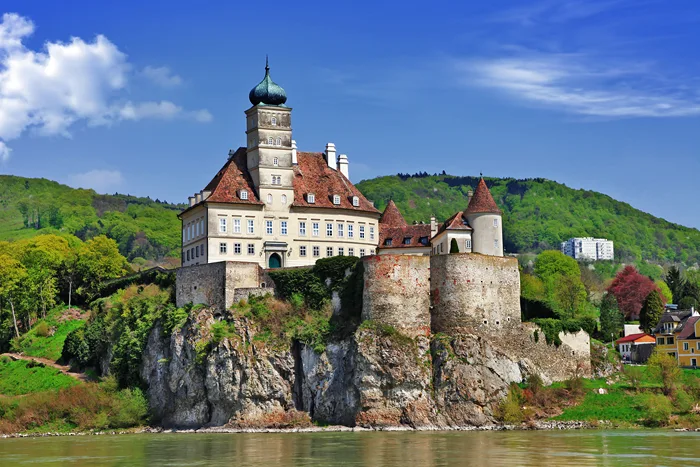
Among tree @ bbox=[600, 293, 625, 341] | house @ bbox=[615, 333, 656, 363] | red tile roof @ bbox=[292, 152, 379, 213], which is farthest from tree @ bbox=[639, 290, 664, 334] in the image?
red tile roof @ bbox=[292, 152, 379, 213]

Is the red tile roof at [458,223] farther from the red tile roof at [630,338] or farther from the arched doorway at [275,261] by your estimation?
the red tile roof at [630,338]

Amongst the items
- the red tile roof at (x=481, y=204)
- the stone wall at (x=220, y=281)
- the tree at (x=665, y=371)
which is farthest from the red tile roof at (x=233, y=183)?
the tree at (x=665, y=371)

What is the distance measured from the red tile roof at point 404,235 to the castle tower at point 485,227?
4876 millimetres

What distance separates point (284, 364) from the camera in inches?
2800

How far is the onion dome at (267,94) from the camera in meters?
79.9

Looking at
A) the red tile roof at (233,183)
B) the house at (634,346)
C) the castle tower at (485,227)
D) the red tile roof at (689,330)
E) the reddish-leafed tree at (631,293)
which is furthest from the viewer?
the reddish-leafed tree at (631,293)

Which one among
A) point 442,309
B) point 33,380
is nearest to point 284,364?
point 442,309

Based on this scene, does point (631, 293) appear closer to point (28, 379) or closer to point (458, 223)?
point (458, 223)

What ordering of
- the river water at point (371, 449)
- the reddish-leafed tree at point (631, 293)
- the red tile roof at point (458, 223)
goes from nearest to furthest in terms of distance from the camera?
1. the river water at point (371, 449)
2. the red tile roof at point (458, 223)
3. the reddish-leafed tree at point (631, 293)

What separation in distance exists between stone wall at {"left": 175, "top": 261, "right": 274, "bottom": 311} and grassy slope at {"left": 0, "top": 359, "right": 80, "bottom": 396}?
1066cm

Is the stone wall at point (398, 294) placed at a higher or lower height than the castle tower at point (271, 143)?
lower

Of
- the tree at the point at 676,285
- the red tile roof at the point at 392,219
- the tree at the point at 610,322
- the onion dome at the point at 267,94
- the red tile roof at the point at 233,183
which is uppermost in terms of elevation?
the onion dome at the point at 267,94

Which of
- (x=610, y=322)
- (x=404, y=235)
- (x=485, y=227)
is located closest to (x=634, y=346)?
(x=610, y=322)

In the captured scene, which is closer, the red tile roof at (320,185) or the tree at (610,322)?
the red tile roof at (320,185)
